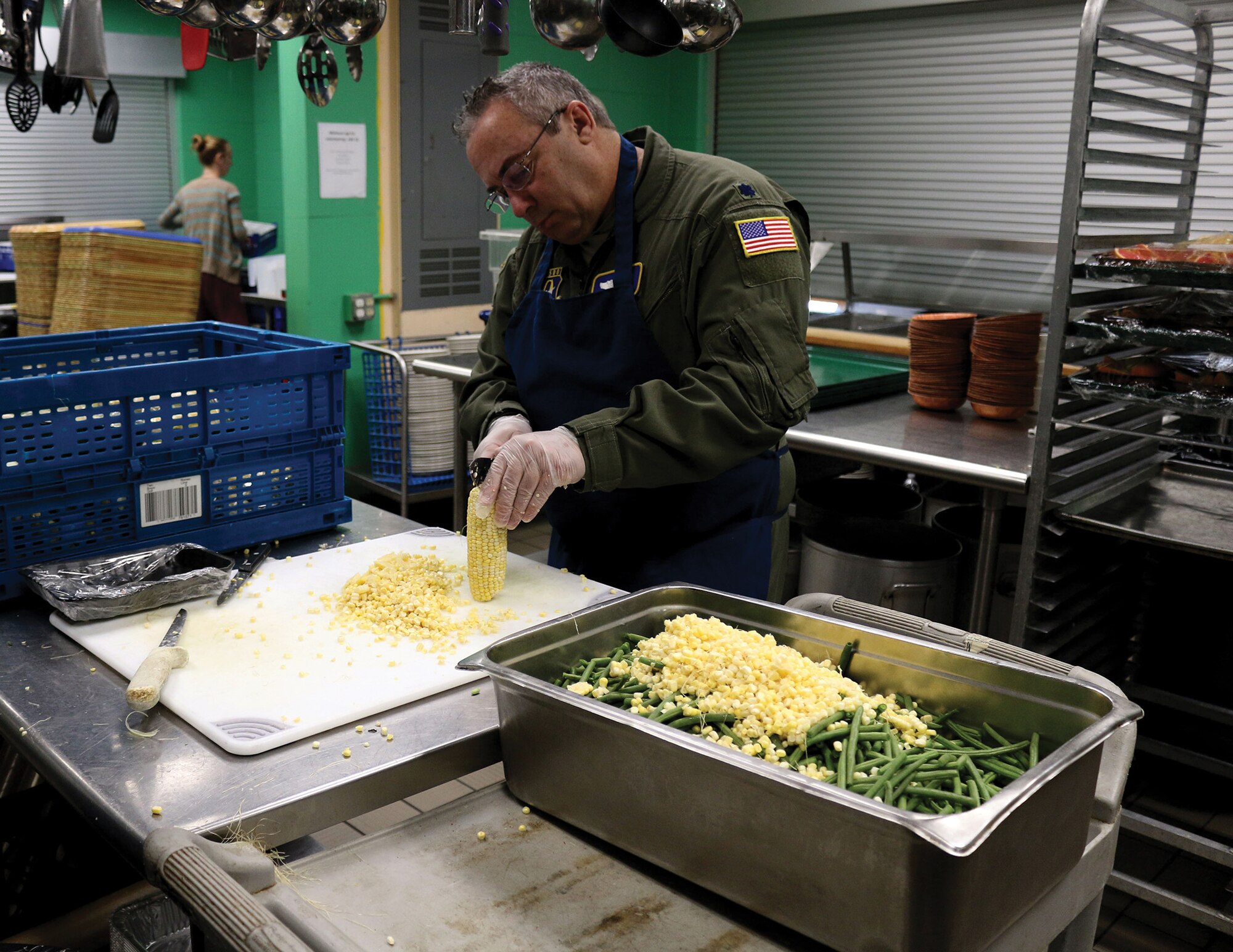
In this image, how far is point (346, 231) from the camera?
19.2 feet

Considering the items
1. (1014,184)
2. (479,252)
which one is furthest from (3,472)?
(1014,184)

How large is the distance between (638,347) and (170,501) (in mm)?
1001

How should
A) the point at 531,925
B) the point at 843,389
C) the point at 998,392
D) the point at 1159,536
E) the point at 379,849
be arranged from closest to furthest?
1. the point at 531,925
2. the point at 379,849
3. the point at 1159,536
4. the point at 998,392
5. the point at 843,389

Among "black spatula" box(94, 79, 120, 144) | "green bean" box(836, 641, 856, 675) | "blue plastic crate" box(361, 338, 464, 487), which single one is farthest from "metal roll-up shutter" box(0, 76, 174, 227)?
"green bean" box(836, 641, 856, 675)

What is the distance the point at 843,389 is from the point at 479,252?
3.10 meters

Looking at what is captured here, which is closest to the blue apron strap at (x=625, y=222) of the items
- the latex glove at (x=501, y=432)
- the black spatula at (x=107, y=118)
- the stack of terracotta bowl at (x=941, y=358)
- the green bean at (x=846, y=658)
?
the latex glove at (x=501, y=432)

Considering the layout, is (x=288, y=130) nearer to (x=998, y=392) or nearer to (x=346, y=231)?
(x=346, y=231)

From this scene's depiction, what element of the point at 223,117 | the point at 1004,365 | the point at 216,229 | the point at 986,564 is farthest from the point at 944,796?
the point at 223,117

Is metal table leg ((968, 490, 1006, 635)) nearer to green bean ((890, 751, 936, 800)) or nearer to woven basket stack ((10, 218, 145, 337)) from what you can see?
green bean ((890, 751, 936, 800))

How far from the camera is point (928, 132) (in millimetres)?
6090

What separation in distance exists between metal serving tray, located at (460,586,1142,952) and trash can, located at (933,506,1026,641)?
201 cm

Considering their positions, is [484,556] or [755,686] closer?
[755,686]

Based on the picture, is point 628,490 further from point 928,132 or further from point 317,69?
point 928,132

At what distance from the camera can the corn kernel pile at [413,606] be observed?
5.77 feet
